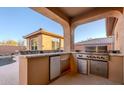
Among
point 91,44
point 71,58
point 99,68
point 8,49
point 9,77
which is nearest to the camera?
point 8,49

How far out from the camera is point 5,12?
3066mm

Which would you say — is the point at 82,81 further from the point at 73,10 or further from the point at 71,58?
the point at 73,10

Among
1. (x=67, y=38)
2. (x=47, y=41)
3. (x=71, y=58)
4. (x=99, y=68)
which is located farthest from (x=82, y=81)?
(x=67, y=38)

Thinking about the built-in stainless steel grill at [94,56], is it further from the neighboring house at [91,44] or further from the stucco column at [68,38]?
the stucco column at [68,38]

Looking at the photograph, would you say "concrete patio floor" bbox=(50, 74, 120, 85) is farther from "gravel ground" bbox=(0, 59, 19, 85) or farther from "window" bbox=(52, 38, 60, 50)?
"window" bbox=(52, 38, 60, 50)

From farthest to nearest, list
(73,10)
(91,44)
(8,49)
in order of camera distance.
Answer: (91,44)
(73,10)
(8,49)

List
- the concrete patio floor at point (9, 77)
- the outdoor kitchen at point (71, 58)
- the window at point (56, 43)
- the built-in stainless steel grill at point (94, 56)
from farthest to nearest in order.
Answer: the window at point (56, 43) → the built-in stainless steel grill at point (94, 56) → the concrete patio floor at point (9, 77) → the outdoor kitchen at point (71, 58)

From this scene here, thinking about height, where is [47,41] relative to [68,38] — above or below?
below

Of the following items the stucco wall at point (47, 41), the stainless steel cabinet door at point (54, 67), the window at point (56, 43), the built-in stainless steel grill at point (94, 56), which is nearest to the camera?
the stainless steel cabinet door at point (54, 67)

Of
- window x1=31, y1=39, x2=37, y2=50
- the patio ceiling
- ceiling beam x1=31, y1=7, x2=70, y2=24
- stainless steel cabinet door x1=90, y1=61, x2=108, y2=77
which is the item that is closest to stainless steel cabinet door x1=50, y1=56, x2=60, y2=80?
window x1=31, y1=39, x2=37, y2=50

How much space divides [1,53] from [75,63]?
2.63 meters

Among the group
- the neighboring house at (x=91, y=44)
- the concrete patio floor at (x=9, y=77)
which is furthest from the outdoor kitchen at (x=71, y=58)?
the concrete patio floor at (x=9, y=77)
